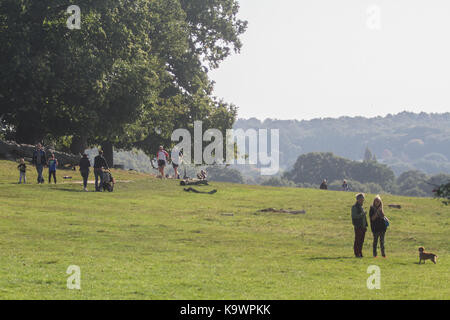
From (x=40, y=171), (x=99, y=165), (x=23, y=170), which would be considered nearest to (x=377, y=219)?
(x=99, y=165)

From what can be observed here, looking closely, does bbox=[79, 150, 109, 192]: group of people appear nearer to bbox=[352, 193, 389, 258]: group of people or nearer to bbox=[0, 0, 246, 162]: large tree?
bbox=[0, 0, 246, 162]: large tree

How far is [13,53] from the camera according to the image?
50562mm

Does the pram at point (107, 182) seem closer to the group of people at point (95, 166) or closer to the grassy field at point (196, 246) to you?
the group of people at point (95, 166)

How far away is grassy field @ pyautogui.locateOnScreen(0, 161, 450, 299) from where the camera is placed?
1703 cm

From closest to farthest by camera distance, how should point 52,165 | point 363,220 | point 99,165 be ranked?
point 363,220 → point 99,165 → point 52,165

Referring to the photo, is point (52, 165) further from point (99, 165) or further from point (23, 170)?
point (99, 165)

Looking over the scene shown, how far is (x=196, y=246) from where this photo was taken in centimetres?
2583

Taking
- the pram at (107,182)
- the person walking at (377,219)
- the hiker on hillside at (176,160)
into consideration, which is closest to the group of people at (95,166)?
the pram at (107,182)

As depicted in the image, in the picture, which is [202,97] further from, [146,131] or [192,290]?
[192,290]

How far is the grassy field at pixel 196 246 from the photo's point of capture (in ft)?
55.9

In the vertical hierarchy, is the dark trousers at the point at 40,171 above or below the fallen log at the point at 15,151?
below

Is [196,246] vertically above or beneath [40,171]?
beneath

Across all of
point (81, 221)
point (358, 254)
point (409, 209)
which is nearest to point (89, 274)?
point (358, 254)

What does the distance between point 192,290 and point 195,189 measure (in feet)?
110
